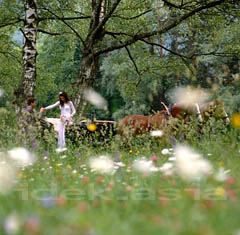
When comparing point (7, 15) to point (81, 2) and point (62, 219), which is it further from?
point (62, 219)

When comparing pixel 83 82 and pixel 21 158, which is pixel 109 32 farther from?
pixel 21 158

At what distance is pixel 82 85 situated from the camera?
11.6 metres

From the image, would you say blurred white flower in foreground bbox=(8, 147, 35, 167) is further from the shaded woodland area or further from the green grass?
the shaded woodland area

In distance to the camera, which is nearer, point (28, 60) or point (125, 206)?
point (125, 206)

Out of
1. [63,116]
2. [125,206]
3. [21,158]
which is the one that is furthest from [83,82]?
[125,206]

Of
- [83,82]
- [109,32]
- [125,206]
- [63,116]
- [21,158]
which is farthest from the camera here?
[109,32]

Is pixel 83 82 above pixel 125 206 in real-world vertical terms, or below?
above

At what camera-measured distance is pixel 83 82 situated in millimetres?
11656

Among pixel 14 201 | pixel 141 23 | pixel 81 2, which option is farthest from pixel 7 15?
pixel 14 201

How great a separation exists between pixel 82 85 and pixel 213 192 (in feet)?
31.1

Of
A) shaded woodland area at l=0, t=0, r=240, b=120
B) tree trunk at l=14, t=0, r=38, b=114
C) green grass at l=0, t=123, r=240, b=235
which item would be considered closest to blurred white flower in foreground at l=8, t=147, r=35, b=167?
green grass at l=0, t=123, r=240, b=235

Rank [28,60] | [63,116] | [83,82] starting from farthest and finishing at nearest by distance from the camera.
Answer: [83,82] → [28,60] → [63,116]

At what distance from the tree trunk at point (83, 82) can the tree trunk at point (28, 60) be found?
1.62 metres

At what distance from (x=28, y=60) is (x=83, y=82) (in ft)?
6.74
